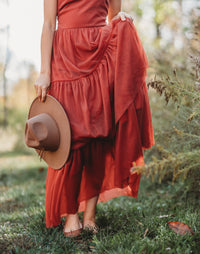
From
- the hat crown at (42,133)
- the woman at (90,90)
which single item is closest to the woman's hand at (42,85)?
the woman at (90,90)

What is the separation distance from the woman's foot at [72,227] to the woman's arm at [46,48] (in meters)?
0.79

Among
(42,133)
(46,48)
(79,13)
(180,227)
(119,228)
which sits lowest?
(119,228)

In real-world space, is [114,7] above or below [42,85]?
above

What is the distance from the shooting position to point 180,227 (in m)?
1.77

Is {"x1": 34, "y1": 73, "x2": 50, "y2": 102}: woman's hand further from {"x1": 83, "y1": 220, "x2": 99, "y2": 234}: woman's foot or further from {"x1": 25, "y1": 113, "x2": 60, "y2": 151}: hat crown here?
{"x1": 83, "y1": 220, "x2": 99, "y2": 234}: woman's foot

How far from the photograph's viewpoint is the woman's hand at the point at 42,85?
6.36ft

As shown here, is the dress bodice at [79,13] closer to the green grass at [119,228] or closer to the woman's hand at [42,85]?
the woman's hand at [42,85]

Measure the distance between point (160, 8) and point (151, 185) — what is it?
758cm

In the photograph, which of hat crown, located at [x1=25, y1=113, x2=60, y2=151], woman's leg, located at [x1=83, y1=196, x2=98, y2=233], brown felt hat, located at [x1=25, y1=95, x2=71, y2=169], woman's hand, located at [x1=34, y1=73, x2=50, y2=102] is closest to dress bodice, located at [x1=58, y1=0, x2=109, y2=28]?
woman's hand, located at [x1=34, y1=73, x2=50, y2=102]

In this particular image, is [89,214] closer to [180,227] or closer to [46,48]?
[180,227]

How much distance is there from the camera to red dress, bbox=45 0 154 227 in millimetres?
1891

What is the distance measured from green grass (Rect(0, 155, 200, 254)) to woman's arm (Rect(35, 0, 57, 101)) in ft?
2.87

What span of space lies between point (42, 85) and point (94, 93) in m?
0.33

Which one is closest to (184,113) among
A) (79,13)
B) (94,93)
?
(94,93)
